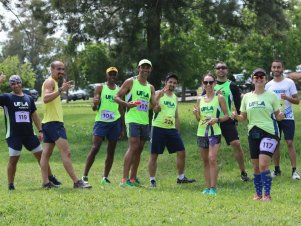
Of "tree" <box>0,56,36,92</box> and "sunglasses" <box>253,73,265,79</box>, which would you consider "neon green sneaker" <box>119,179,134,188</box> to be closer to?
"sunglasses" <box>253,73,265,79</box>

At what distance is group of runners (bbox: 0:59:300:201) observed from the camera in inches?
306

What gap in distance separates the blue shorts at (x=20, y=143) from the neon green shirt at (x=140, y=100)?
1.61 meters

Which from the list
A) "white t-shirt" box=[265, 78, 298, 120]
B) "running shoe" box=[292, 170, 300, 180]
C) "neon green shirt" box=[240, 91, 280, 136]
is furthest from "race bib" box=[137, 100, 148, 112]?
"running shoe" box=[292, 170, 300, 180]

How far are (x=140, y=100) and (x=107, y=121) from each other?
0.95m

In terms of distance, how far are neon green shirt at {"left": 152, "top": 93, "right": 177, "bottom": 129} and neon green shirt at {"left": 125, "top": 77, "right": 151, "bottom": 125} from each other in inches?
9.5

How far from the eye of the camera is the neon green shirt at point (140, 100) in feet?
30.3

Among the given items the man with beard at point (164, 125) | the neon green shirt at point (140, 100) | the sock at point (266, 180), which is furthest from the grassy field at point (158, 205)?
the neon green shirt at point (140, 100)

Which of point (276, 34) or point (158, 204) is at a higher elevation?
point (276, 34)

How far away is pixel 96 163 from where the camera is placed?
14.7 metres

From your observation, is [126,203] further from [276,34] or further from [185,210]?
[276,34]

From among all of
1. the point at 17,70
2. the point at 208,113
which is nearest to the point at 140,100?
the point at 208,113

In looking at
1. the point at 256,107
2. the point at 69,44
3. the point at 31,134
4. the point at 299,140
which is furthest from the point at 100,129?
the point at 69,44

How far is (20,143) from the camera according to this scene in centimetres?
902

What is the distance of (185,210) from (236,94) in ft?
12.2
